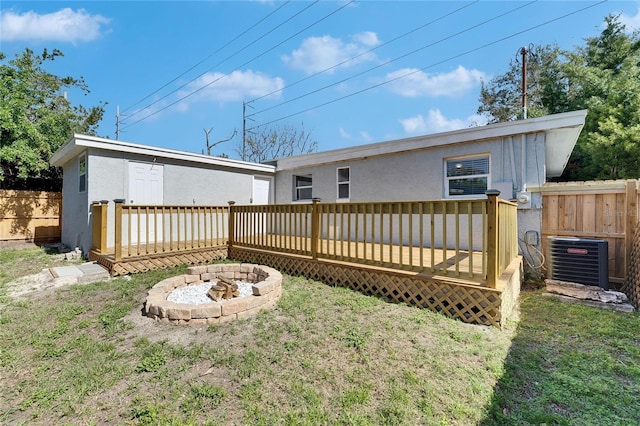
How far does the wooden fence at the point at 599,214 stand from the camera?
4867 mm

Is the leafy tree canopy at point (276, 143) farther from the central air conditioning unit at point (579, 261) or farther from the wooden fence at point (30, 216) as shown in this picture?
the central air conditioning unit at point (579, 261)

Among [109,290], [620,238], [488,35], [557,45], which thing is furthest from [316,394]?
[557,45]

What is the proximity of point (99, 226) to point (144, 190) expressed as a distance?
1.53 metres

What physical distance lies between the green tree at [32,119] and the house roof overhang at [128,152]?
1819 mm

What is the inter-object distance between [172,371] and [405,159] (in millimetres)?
6689

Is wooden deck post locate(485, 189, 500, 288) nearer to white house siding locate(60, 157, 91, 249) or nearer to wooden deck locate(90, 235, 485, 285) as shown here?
wooden deck locate(90, 235, 485, 285)

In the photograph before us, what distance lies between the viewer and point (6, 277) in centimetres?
552

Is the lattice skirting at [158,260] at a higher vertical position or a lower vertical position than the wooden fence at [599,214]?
lower

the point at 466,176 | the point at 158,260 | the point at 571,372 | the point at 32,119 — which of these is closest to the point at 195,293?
the point at 158,260

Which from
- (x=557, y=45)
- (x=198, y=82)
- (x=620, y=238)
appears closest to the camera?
(x=620, y=238)

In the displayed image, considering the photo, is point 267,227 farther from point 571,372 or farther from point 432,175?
point 571,372

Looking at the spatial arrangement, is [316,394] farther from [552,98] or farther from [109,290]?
[552,98]

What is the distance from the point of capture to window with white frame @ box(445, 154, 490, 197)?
635 cm

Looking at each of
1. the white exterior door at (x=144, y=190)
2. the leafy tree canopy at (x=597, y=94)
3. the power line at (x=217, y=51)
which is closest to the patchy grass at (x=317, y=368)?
the white exterior door at (x=144, y=190)
